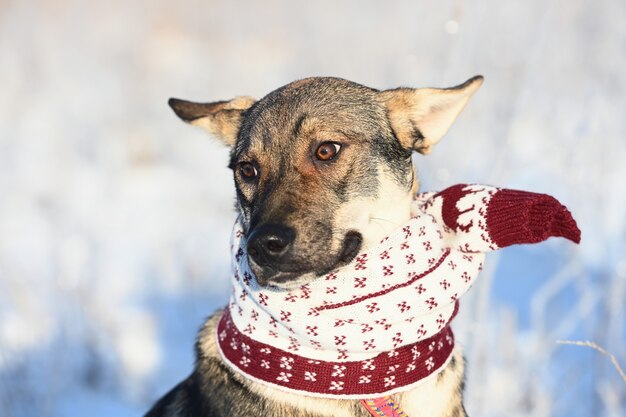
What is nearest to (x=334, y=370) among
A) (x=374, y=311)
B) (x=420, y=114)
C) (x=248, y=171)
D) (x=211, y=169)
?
(x=374, y=311)

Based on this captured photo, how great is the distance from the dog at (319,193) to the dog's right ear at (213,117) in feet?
0.21

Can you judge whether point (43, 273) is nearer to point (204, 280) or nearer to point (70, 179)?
point (204, 280)

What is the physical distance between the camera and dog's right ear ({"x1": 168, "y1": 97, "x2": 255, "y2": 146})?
3311mm

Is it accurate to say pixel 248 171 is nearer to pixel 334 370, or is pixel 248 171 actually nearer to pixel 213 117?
pixel 213 117

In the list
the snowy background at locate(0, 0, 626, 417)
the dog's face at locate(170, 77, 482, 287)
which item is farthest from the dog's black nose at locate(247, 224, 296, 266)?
the snowy background at locate(0, 0, 626, 417)

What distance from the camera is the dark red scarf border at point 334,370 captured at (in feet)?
8.64

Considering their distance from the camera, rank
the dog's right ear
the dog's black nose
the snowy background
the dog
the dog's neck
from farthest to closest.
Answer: the snowy background, the dog's right ear, the dog's neck, the dog, the dog's black nose

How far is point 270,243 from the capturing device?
8.05ft

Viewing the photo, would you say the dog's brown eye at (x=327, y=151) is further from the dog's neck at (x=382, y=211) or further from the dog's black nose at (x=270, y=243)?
the dog's black nose at (x=270, y=243)

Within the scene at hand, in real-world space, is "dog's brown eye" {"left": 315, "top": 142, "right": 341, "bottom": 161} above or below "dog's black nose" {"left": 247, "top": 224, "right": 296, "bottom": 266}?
above

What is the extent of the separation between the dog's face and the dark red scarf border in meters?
0.30

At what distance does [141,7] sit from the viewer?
18016 mm

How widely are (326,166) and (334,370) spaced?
2.48 feet

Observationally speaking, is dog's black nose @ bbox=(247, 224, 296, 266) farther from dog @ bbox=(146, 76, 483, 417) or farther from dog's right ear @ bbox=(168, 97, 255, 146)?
dog's right ear @ bbox=(168, 97, 255, 146)
